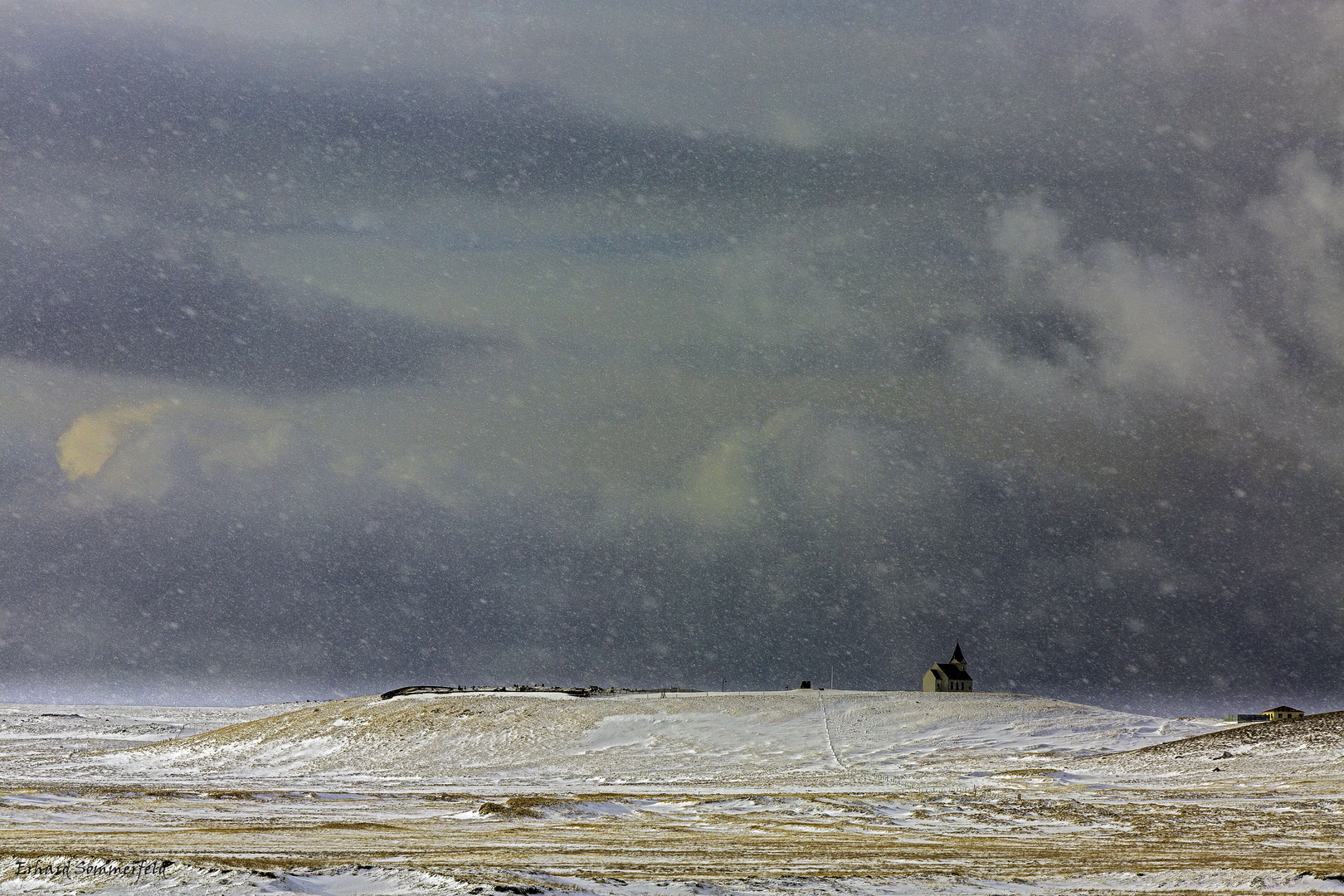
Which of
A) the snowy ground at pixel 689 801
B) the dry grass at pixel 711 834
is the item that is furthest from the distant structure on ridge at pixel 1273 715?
the dry grass at pixel 711 834

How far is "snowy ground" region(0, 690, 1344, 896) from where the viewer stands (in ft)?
71.2

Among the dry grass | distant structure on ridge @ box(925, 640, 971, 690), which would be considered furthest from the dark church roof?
the dry grass

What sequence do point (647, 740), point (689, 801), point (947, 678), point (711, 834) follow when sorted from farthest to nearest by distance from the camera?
1. point (947, 678)
2. point (647, 740)
3. point (689, 801)
4. point (711, 834)

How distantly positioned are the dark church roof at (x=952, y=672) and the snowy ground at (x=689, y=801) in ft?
59.4

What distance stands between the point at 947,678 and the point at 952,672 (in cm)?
132

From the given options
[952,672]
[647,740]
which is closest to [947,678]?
[952,672]

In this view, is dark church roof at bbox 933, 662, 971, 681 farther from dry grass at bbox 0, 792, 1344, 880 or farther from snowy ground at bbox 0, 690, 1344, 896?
dry grass at bbox 0, 792, 1344, 880

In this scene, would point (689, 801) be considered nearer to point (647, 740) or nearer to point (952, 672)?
point (647, 740)

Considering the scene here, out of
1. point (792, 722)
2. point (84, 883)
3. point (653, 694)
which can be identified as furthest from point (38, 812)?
point (653, 694)

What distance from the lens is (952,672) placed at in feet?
339

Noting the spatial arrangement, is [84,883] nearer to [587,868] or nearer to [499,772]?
[587,868]

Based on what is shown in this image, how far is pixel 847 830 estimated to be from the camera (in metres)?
33.2

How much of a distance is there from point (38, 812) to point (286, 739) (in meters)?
37.2

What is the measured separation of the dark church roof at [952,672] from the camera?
4043 inches
